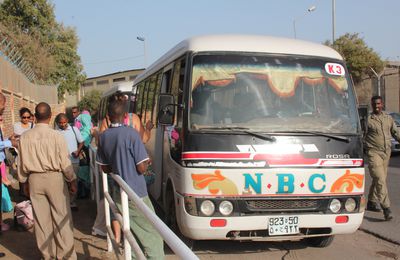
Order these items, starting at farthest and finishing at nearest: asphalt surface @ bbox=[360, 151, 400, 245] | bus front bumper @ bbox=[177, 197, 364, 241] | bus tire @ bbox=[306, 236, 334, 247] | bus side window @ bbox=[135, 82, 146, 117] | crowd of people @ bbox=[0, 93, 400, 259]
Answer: bus side window @ bbox=[135, 82, 146, 117]
asphalt surface @ bbox=[360, 151, 400, 245]
bus tire @ bbox=[306, 236, 334, 247]
bus front bumper @ bbox=[177, 197, 364, 241]
crowd of people @ bbox=[0, 93, 400, 259]

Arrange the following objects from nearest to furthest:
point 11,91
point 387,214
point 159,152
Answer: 1. point 159,152
2. point 387,214
3. point 11,91

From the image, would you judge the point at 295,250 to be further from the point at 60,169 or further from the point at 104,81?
the point at 104,81

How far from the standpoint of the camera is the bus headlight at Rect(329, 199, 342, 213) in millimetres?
5143

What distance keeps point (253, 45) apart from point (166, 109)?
52.1 inches

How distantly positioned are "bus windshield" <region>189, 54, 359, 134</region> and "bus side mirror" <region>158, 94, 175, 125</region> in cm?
29

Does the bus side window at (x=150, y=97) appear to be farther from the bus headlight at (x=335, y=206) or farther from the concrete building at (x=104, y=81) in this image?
the concrete building at (x=104, y=81)

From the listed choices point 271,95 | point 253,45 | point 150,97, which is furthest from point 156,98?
point 271,95

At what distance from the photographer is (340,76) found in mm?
5605

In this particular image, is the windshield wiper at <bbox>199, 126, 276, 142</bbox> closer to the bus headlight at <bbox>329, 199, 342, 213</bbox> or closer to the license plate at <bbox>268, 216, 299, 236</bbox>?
the license plate at <bbox>268, 216, 299, 236</bbox>

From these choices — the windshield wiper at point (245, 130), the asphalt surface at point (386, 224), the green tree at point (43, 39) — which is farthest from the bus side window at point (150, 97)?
the green tree at point (43, 39)

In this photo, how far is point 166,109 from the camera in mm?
5414

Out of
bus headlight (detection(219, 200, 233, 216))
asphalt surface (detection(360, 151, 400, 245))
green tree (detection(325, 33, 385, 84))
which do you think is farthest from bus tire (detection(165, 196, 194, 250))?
green tree (detection(325, 33, 385, 84))

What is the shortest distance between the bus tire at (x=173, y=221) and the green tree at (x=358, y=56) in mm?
30887

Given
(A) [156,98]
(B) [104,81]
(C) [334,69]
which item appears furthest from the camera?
(B) [104,81]
